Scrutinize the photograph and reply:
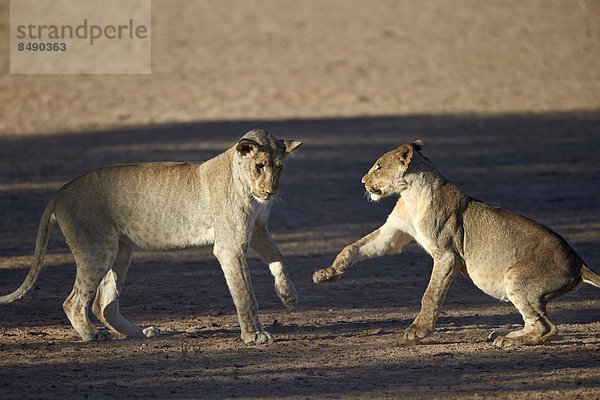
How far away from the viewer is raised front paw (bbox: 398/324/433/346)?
8391 millimetres

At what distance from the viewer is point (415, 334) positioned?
8.40 metres

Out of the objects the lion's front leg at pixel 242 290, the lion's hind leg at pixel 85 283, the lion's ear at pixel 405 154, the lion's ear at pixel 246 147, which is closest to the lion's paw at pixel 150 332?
the lion's hind leg at pixel 85 283

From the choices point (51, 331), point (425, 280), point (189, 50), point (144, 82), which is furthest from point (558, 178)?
point (189, 50)

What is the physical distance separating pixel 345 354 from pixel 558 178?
8.19 meters

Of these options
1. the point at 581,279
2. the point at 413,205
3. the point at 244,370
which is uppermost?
the point at 413,205

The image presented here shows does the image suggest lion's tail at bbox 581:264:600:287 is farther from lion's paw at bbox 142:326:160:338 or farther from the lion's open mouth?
lion's paw at bbox 142:326:160:338

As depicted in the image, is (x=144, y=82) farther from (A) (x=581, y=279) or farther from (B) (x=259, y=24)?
(A) (x=581, y=279)

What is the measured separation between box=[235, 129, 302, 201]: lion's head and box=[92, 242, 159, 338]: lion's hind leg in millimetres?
1289

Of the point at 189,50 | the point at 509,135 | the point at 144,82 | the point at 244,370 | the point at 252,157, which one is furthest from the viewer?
the point at 189,50

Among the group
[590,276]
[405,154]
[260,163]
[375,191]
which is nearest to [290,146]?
[260,163]

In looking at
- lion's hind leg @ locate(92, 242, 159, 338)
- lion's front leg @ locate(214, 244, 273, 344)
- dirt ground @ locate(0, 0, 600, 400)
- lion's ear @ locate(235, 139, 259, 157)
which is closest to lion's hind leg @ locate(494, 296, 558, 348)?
dirt ground @ locate(0, 0, 600, 400)

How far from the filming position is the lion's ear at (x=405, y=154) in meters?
8.84

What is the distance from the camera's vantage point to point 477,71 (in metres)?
24.1

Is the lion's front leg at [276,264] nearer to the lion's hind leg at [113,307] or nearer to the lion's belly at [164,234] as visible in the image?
the lion's belly at [164,234]
